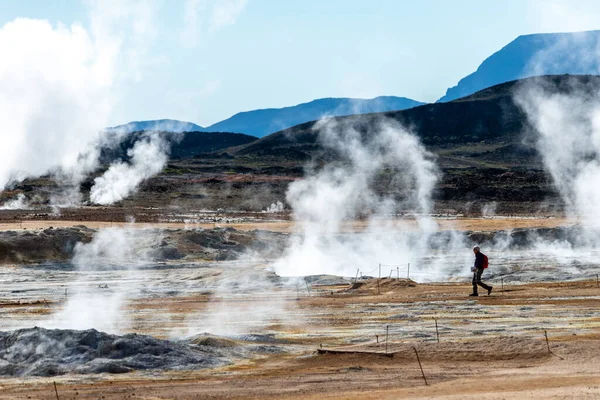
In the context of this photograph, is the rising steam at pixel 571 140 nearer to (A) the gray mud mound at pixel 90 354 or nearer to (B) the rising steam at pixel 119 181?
(A) the gray mud mound at pixel 90 354

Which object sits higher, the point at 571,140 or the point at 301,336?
the point at 571,140

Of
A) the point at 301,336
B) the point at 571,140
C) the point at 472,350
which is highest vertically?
the point at 571,140

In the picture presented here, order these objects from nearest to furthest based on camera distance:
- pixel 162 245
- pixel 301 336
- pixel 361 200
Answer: pixel 301 336 < pixel 162 245 < pixel 361 200

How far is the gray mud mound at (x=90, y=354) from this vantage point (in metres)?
20.2

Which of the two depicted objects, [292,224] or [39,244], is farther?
[292,224]

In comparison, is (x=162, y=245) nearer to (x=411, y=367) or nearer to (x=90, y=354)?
(x=90, y=354)

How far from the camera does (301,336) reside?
25312mm

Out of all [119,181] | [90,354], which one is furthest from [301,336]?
[119,181]

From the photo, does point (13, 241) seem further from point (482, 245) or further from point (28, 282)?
point (482, 245)

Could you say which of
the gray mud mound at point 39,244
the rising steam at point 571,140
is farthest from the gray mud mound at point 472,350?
the rising steam at point 571,140

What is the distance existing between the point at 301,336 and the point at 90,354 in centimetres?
653

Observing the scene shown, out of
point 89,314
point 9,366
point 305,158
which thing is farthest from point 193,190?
point 9,366

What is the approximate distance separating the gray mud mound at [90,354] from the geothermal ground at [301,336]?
36mm

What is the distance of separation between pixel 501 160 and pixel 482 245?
327ft
